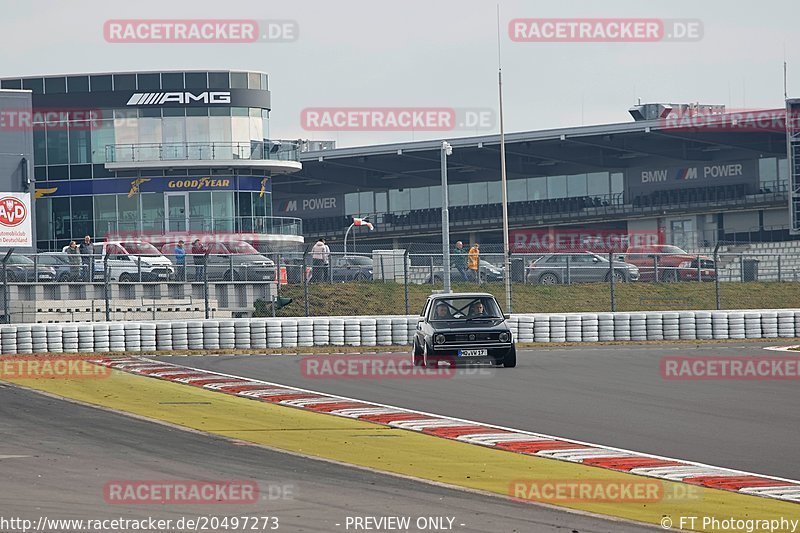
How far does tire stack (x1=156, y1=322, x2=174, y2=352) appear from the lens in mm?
26500

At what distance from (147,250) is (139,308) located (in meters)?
12.6

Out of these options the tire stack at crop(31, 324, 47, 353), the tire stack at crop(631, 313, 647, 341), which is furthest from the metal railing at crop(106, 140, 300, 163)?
the tire stack at crop(31, 324, 47, 353)

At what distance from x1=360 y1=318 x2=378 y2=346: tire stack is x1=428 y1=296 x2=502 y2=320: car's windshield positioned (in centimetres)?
536

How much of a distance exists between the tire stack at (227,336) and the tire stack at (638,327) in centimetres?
955

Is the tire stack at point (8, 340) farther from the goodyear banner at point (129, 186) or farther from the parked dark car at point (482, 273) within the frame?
the goodyear banner at point (129, 186)

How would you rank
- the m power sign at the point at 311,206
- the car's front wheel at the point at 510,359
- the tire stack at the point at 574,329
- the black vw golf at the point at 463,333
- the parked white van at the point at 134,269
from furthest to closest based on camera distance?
A: the m power sign at the point at 311,206 → the parked white van at the point at 134,269 → the tire stack at the point at 574,329 → the car's front wheel at the point at 510,359 → the black vw golf at the point at 463,333

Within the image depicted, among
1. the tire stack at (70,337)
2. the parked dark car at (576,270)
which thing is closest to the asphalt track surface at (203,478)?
the tire stack at (70,337)

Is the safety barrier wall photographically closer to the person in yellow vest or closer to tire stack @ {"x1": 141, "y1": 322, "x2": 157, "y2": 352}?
tire stack @ {"x1": 141, "y1": 322, "x2": 157, "y2": 352}

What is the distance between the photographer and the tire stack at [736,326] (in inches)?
1204

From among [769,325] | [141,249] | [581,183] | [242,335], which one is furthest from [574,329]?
[581,183]

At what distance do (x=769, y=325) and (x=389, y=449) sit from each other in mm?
19424

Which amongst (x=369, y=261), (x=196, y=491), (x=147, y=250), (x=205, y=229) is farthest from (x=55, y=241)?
(x=196, y=491)

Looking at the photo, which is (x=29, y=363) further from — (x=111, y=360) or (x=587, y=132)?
(x=587, y=132)

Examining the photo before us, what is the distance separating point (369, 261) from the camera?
1537 inches
